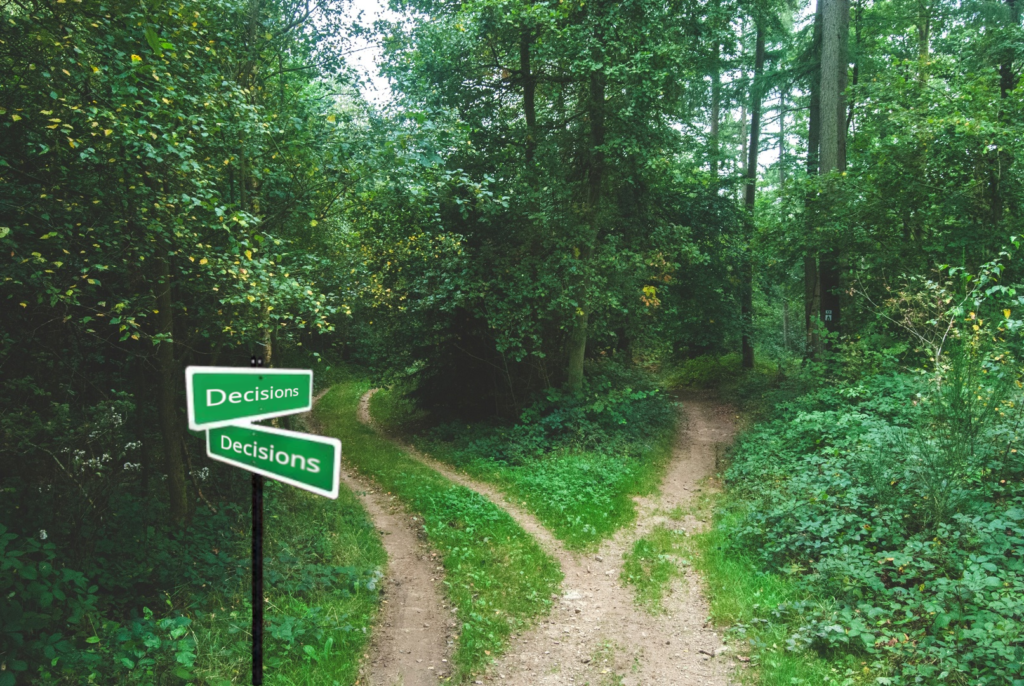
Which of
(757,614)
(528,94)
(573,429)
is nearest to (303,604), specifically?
(757,614)

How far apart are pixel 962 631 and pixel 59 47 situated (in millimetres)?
9316

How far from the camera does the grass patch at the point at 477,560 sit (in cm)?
649

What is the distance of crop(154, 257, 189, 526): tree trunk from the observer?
21.5 feet

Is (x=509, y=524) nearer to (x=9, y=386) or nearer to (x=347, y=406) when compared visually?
(x=9, y=386)

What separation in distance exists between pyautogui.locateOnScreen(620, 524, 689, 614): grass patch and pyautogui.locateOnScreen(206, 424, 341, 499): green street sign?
5665 millimetres

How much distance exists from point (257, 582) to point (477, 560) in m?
5.86

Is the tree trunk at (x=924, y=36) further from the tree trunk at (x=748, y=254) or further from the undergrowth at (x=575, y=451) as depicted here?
the undergrowth at (x=575, y=451)

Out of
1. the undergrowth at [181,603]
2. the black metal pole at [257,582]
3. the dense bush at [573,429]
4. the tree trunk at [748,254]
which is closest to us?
the black metal pole at [257,582]

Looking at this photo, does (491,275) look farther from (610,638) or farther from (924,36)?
(924,36)

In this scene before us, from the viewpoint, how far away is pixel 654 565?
8.14m

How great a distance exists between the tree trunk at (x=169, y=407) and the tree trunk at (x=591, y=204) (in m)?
8.37

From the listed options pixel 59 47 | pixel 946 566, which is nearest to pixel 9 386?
pixel 59 47

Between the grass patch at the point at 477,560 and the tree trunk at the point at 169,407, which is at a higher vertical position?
the tree trunk at the point at 169,407

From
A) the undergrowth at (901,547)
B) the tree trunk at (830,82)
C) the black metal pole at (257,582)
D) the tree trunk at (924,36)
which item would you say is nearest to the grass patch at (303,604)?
the black metal pole at (257,582)
